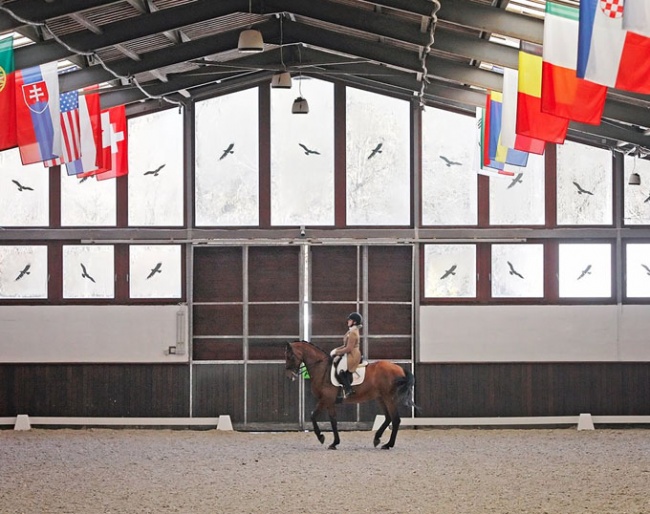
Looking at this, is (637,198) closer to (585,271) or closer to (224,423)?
(585,271)

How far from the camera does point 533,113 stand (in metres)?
10.3

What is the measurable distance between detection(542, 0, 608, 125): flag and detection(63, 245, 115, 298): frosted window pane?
906cm

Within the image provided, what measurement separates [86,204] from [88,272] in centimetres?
103

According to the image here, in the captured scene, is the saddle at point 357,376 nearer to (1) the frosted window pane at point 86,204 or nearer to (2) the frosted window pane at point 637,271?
(1) the frosted window pane at point 86,204

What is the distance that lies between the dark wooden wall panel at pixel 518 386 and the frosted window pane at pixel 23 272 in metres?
5.78

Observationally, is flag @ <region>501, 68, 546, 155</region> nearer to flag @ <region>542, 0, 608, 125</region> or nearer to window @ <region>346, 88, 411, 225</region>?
flag @ <region>542, 0, 608, 125</region>

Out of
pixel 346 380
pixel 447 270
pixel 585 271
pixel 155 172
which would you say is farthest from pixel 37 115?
pixel 585 271

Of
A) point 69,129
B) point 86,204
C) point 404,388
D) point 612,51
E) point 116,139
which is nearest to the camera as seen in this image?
point 612,51

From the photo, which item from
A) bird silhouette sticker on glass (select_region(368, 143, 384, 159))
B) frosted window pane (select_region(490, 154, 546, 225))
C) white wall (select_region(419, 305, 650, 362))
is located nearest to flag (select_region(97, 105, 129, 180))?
bird silhouette sticker on glass (select_region(368, 143, 384, 159))

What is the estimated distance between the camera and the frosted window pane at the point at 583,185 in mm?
16516

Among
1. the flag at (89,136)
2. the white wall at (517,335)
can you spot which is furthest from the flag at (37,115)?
the white wall at (517,335)

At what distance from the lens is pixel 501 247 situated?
16.5m

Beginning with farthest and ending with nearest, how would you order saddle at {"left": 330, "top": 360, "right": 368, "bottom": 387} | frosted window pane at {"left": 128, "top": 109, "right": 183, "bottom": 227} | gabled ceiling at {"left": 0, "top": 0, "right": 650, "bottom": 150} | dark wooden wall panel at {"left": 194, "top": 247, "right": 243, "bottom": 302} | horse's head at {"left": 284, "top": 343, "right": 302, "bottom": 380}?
frosted window pane at {"left": 128, "top": 109, "right": 183, "bottom": 227} → dark wooden wall panel at {"left": 194, "top": 247, "right": 243, "bottom": 302} → horse's head at {"left": 284, "top": 343, "right": 302, "bottom": 380} → saddle at {"left": 330, "top": 360, "right": 368, "bottom": 387} → gabled ceiling at {"left": 0, "top": 0, "right": 650, "bottom": 150}

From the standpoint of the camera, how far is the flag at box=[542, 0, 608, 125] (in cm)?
878
